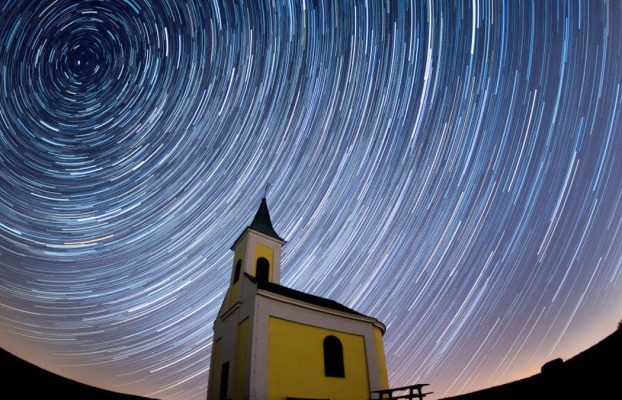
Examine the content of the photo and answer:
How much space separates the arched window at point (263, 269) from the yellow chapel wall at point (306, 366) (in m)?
5.09

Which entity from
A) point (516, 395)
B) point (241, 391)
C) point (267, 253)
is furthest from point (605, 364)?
point (267, 253)

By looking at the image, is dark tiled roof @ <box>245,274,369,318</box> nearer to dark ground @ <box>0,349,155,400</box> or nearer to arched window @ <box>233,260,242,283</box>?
arched window @ <box>233,260,242,283</box>

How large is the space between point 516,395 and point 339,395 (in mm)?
11026

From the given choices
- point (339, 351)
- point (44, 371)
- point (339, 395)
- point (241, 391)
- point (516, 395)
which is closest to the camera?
point (516, 395)

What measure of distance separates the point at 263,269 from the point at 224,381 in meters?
6.30

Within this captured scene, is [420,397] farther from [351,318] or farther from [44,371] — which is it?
[44,371]

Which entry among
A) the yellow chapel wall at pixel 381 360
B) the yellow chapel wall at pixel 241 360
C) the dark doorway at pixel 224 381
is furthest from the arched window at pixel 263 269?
the yellow chapel wall at pixel 381 360

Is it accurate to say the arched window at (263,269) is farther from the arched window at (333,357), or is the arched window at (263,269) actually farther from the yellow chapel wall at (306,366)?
the arched window at (333,357)

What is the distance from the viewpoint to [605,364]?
2262 mm

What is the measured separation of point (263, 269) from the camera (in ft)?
59.4

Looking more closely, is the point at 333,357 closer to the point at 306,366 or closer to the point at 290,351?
the point at 306,366

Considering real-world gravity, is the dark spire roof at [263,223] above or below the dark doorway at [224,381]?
above

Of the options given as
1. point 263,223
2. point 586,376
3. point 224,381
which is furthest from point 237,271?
point 586,376

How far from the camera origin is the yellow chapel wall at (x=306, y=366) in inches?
460
